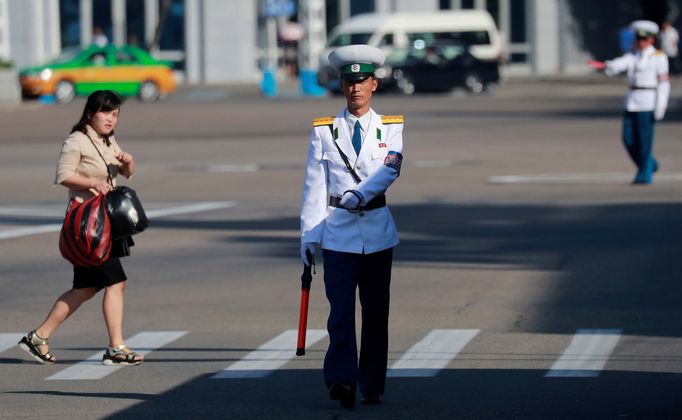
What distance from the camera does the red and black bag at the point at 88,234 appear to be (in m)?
9.23

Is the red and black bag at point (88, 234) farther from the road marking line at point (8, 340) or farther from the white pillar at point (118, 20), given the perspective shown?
the white pillar at point (118, 20)

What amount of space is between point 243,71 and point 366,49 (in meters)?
54.1

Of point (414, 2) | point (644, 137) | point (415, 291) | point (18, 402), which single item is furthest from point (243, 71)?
point (18, 402)

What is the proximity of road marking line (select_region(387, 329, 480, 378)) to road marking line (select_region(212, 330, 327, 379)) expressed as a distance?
0.67 metres

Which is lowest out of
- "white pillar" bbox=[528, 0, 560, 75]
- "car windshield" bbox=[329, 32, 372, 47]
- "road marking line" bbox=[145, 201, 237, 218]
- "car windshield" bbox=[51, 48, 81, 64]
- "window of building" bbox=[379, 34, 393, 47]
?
"white pillar" bbox=[528, 0, 560, 75]

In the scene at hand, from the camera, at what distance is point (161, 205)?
752 inches

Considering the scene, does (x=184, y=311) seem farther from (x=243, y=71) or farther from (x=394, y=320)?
(x=243, y=71)

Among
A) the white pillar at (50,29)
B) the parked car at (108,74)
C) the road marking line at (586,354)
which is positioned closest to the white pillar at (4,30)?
the white pillar at (50,29)

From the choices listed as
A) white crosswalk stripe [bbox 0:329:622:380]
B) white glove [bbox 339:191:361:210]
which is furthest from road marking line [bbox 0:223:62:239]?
white glove [bbox 339:191:361:210]

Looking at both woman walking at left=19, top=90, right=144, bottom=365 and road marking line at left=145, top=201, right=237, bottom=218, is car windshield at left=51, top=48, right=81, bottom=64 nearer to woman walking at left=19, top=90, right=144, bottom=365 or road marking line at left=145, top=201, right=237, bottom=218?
road marking line at left=145, top=201, right=237, bottom=218

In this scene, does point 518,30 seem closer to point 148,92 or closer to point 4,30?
point 4,30

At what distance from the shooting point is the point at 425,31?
54406mm

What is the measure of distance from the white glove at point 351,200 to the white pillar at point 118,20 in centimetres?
5378

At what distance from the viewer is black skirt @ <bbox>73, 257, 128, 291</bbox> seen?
9.52 meters
